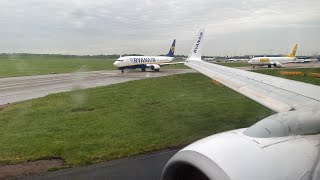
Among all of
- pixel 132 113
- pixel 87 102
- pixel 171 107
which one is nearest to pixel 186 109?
pixel 171 107

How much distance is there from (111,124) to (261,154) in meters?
10.4

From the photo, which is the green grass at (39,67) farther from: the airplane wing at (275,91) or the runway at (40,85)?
the airplane wing at (275,91)

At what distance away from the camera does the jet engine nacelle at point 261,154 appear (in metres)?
2.99

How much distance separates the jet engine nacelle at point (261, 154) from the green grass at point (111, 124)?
19.7 feet

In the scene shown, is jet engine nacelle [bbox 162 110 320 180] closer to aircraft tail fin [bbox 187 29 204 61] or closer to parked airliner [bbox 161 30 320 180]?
parked airliner [bbox 161 30 320 180]

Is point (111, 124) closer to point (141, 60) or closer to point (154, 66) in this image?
point (154, 66)

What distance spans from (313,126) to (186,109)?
12.5m

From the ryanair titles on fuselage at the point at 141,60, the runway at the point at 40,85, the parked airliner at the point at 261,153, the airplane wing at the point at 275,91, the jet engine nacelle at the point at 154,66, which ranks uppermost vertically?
the airplane wing at the point at 275,91

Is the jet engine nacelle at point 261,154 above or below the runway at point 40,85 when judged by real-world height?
above

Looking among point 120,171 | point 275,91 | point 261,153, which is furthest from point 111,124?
point 261,153

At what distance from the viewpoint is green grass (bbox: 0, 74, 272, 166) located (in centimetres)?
995

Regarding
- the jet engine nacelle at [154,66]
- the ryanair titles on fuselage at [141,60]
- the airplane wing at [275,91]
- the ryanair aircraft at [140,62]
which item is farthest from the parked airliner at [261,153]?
the ryanair titles on fuselage at [141,60]

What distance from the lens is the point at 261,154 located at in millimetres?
3135

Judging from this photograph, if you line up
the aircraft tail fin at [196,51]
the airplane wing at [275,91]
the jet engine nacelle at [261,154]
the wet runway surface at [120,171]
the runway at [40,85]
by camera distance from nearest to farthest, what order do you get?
the jet engine nacelle at [261,154] < the airplane wing at [275,91] < the wet runway surface at [120,171] < the aircraft tail fin at [196,51] < the runway at [40,85]
